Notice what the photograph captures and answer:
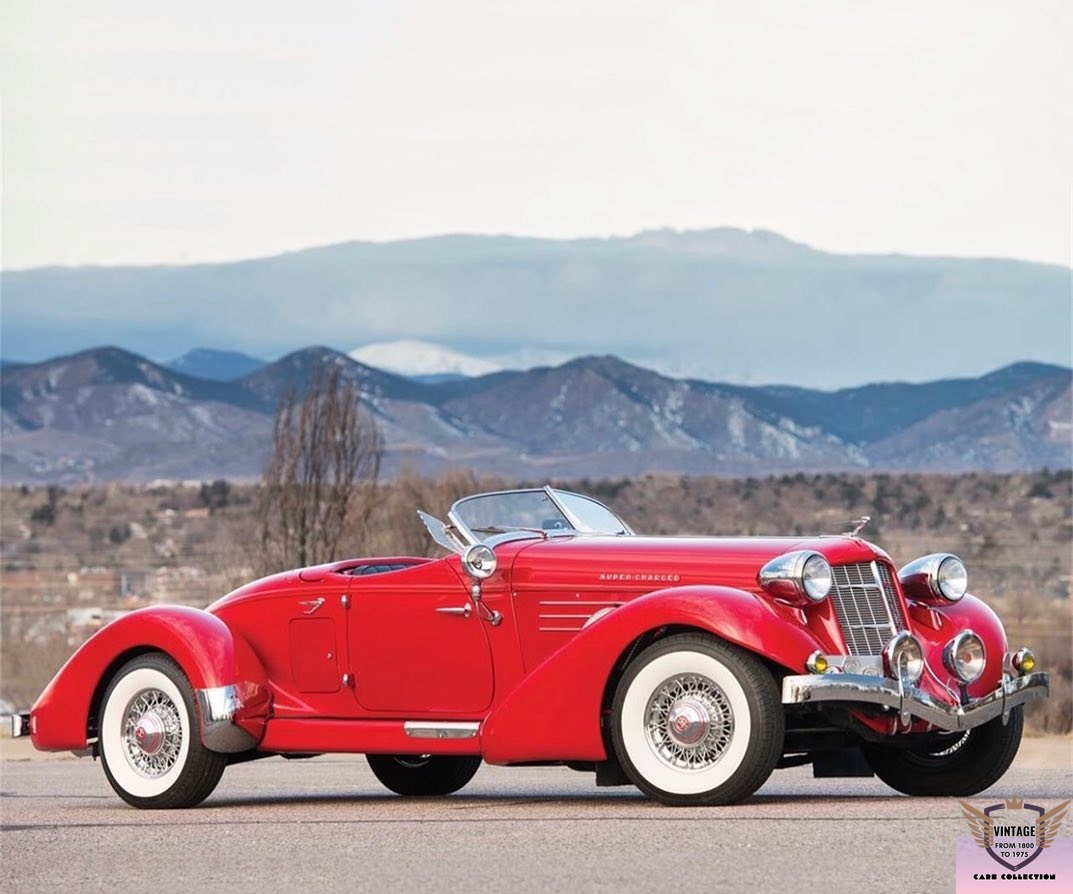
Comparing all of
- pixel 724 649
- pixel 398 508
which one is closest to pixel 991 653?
pixel 724 649

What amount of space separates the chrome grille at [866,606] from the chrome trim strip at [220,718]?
3365 mm

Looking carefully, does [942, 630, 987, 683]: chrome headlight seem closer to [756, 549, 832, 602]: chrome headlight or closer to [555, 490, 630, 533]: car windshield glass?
[756, 549, 832, 602]: chrome headlight

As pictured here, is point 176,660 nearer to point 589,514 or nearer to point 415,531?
point 589,514

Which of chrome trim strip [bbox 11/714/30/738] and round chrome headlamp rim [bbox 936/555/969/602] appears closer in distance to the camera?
round chrome headlamp rim [bbox 936/555/969/602]

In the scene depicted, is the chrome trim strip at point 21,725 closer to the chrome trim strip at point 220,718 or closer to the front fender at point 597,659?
the chrome trim strip at point 220,718

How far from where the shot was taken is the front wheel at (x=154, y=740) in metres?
11.7

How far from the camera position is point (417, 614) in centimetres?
1148

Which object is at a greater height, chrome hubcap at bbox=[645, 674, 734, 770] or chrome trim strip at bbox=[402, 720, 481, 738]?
chrome hubcap at bbox=[645, 674, 734, 770]

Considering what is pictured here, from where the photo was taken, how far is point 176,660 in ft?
39.0

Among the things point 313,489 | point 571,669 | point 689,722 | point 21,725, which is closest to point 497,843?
point 689,722

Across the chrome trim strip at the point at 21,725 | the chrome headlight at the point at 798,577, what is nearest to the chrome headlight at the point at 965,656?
the chrome headlight at the point at 798,577

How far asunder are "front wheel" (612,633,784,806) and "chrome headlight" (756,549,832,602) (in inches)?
19.0

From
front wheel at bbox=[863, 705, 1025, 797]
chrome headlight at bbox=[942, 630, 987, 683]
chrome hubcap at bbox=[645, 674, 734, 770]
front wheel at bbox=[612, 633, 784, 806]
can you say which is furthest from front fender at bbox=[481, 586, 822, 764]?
front wheel at bbox=[863, 705, 1025, 797]

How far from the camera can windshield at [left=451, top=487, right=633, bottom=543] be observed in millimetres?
11906
